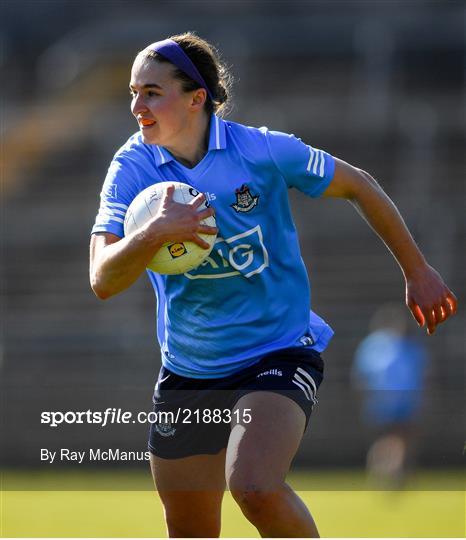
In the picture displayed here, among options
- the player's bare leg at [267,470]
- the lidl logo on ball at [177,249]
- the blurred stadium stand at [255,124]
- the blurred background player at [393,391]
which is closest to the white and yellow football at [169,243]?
the lidl logo on ball at [177,249]

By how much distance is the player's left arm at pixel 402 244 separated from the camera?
466 centimetres

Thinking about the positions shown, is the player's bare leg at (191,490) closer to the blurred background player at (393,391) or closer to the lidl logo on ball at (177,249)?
the lidl logo on ball at (177,249)

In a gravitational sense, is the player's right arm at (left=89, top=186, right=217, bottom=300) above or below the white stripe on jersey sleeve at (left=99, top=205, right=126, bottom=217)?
below

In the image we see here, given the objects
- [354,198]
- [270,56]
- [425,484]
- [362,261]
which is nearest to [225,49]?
[270,56]

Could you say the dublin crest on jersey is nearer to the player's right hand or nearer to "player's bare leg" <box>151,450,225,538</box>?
the player's right hand

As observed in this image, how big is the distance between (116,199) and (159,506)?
22.3ft

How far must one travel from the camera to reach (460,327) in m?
15.1

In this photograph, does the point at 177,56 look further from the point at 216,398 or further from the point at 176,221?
the point at 216,398

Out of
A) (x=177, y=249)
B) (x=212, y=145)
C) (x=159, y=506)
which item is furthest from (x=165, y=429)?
(x=159, y=506)

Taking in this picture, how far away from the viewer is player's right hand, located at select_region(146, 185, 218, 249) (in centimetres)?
413

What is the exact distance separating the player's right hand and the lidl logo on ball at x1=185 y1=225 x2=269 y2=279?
30 cm

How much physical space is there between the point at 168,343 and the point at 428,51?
58.1 ft

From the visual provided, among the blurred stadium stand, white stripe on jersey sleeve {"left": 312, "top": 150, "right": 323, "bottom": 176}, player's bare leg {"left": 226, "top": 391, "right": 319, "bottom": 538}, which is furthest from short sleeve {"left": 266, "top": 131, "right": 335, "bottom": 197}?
the blurred stadium stand

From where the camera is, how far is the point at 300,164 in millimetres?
4633
